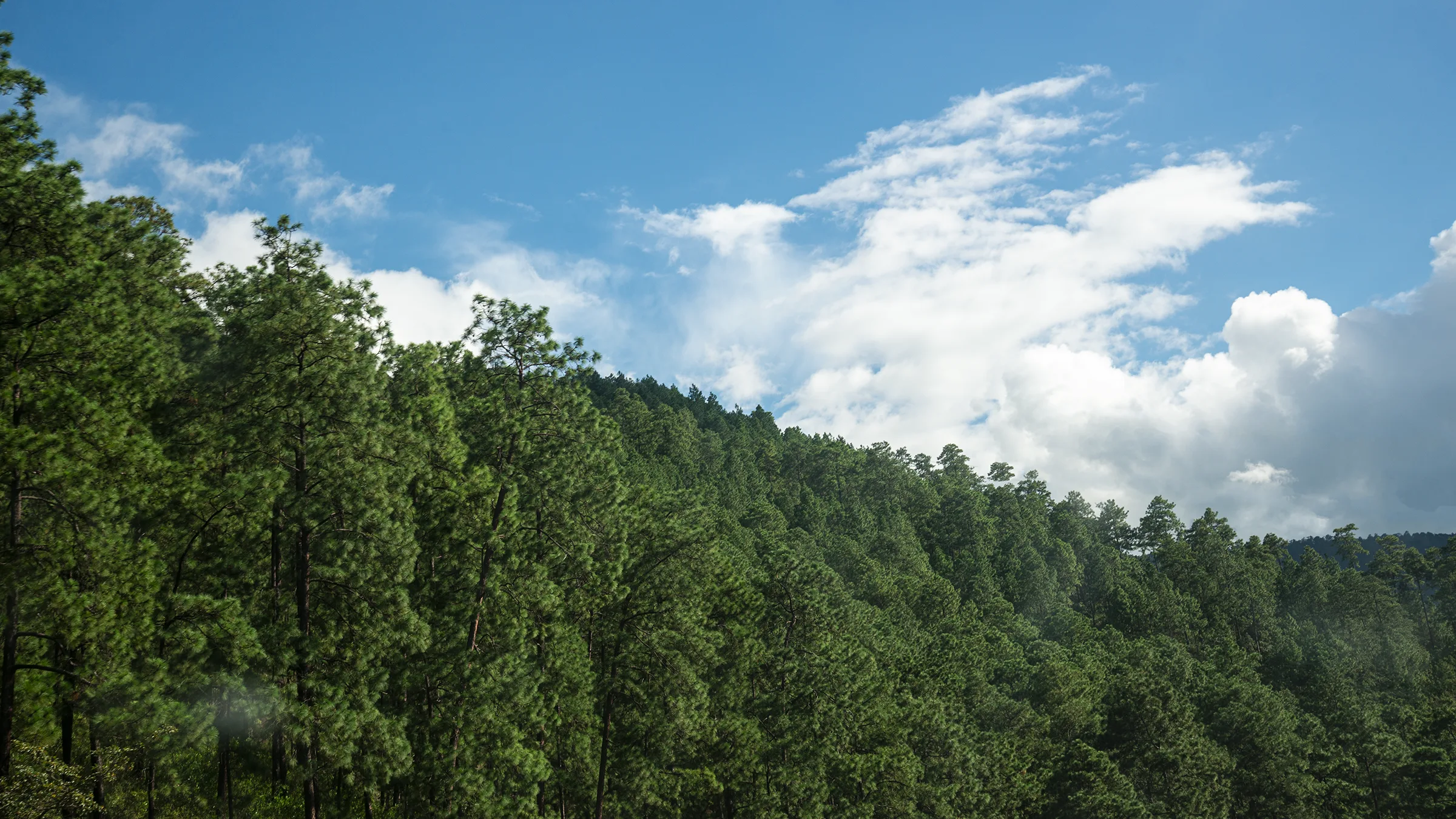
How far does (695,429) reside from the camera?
151375mm

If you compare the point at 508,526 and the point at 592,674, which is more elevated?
the point at 508,526

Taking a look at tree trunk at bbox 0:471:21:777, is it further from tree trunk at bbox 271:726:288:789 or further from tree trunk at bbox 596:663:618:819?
tree trunk at bbox 596:663:618:819

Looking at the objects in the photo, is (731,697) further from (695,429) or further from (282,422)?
(695,429)

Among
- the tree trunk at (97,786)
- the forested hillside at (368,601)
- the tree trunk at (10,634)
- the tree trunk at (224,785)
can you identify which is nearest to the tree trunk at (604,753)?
the forested hillside at (368,601)

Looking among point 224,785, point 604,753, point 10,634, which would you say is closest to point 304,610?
point 10,634

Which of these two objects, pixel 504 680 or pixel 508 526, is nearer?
pixel 504 680

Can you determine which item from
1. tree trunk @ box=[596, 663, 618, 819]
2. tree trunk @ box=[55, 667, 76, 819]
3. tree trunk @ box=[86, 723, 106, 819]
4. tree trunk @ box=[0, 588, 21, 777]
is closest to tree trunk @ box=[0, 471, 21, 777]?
tree trunk @ box=[0, 588, 21, 777]

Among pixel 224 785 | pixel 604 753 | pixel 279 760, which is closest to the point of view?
pixel 224 785

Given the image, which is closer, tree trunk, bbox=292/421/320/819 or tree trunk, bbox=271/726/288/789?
tree trunk, bbox=292/421/320/819

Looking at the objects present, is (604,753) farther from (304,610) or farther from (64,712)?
(64,712)

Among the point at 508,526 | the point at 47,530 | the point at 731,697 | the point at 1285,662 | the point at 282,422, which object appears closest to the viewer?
the point at 47,530

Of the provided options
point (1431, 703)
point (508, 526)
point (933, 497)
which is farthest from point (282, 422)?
point (933, 497)

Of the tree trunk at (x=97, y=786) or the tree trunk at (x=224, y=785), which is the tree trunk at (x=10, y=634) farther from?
the tree trunk at (x=224, y=785)

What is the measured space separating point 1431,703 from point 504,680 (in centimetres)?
9542
